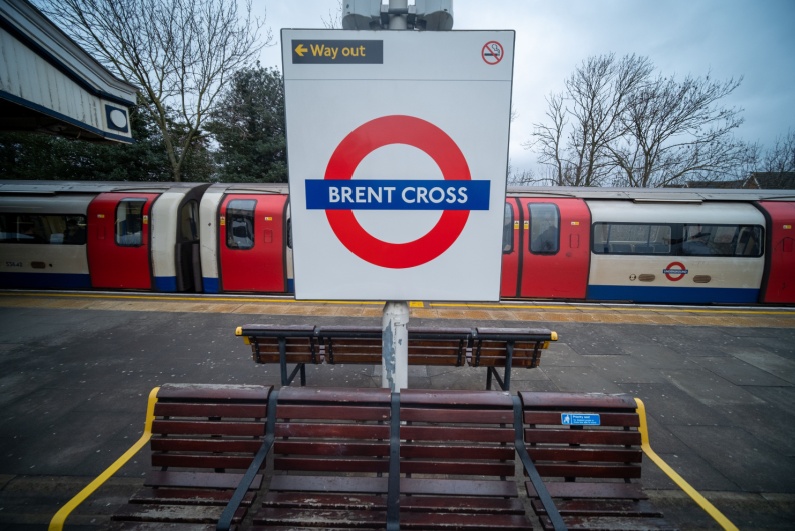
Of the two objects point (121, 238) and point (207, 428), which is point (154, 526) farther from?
point (121, 238)

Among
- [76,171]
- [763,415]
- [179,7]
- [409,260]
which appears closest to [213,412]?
[409,260]

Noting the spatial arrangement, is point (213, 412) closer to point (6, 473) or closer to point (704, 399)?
point (6, 473)

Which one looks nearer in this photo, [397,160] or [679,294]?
[397,160]

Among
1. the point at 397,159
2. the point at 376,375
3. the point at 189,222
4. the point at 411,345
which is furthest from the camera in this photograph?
the point at 189,222

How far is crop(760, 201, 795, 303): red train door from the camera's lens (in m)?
6.85

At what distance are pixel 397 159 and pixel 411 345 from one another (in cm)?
207

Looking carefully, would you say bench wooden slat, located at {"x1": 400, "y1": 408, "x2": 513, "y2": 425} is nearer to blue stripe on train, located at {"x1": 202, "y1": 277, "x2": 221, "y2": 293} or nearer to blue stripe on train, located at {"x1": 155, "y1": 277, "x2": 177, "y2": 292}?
blue stripe on train, located at {"x1": 202, "y1": 277, "x2": 221, "y2": 293}

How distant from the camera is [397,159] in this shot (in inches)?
70.9

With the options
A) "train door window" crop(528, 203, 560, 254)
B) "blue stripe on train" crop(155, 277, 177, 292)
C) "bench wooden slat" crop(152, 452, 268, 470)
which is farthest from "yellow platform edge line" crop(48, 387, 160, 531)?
"train door window" crop(528, 203, 560, 254)

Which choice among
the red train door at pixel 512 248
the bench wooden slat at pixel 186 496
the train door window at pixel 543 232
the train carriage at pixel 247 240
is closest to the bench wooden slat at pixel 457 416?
the bench wooden slat at pixel 186 496

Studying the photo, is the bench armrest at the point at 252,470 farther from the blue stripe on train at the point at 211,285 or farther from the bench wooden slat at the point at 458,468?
the blue stripe on train at the point at 211,285

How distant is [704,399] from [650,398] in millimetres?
572

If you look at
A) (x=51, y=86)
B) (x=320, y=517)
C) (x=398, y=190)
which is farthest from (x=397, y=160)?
(x=51, y=86)

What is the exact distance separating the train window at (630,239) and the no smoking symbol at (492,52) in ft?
21.5
